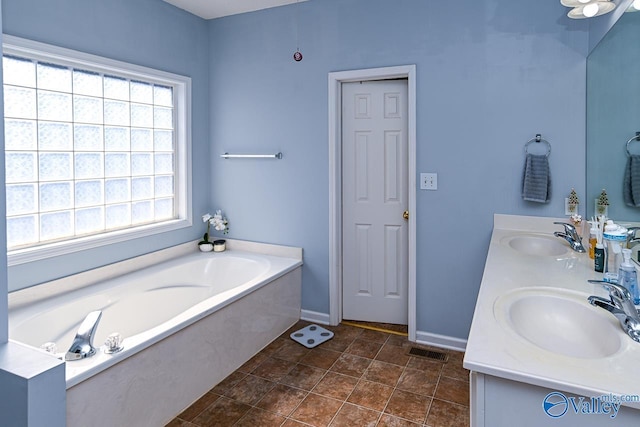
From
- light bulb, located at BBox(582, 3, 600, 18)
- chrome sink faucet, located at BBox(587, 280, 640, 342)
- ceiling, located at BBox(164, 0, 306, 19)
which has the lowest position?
chrome sink faucet, located at BBox(587, 280, 640, 342)

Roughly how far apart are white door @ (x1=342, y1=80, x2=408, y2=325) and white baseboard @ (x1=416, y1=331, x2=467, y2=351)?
0.92 feet

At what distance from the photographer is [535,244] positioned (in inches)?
100

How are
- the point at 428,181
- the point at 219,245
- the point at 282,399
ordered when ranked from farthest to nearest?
the point at 219,245 → the point at 428,181 → the point at 282,399

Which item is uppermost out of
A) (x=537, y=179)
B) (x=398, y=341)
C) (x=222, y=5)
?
(x=222, y=5)

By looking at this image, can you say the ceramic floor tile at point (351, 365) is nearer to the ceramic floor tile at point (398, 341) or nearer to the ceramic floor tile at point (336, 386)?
the ceramic floor tile at point (336, 386)

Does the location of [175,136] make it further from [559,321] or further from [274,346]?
[559,321]

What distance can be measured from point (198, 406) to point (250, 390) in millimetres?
308

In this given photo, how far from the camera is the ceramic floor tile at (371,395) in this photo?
233 cm

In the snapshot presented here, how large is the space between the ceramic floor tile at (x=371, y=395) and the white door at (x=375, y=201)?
0.95 metres

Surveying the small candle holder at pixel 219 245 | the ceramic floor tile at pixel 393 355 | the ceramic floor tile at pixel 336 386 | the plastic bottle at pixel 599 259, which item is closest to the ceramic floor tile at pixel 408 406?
the ceramic floor tile at pixel 336 386

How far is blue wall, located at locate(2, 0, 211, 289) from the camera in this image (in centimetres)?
245

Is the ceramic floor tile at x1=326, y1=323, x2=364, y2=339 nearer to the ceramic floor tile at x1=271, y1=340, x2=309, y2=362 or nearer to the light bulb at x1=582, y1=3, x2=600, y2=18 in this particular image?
the ceramic floor tile at x1=271, y1=340, x2=309, y2=362

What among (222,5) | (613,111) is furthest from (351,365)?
(222,5)

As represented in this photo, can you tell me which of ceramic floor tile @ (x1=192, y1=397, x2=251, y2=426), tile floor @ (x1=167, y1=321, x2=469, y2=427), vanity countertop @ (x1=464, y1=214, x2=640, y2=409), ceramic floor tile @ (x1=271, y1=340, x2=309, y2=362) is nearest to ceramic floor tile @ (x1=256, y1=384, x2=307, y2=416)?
tile floor @ (x1=167, y1=321, x2=469, y2=427)
